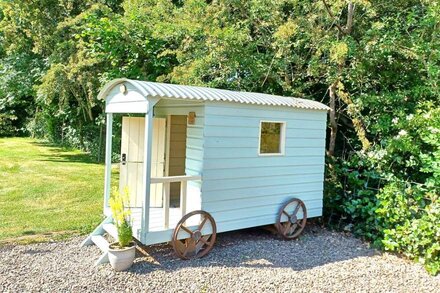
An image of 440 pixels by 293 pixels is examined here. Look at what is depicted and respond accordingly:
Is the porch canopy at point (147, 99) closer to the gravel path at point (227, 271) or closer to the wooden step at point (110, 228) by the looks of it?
the wooden step at point (110, 228)

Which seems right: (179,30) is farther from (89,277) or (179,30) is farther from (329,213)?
(89,277)

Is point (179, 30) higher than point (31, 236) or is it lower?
higher

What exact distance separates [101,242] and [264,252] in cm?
224

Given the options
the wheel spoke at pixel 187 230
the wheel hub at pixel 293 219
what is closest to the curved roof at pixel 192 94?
the wheel spoke at pixel 187 230

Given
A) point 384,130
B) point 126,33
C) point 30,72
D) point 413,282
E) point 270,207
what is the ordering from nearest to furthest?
point 413,282, point 270,207, point 384,130, point 126,33, point 30,72

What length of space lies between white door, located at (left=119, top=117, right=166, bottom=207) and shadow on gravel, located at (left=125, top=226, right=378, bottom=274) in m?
0.91

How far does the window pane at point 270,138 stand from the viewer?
17.5 ft

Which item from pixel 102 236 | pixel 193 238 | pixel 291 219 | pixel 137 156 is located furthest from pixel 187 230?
pixel 291 219

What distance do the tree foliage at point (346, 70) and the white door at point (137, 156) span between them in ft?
6.88

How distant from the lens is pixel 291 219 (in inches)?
221

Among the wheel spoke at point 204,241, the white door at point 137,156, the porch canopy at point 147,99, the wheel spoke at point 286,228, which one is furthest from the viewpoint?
the wheel spoke at point 286,228

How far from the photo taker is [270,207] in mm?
5453

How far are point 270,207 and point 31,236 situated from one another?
3623 millimetres

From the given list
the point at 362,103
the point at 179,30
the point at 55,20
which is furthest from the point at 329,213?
the point at 55,20
